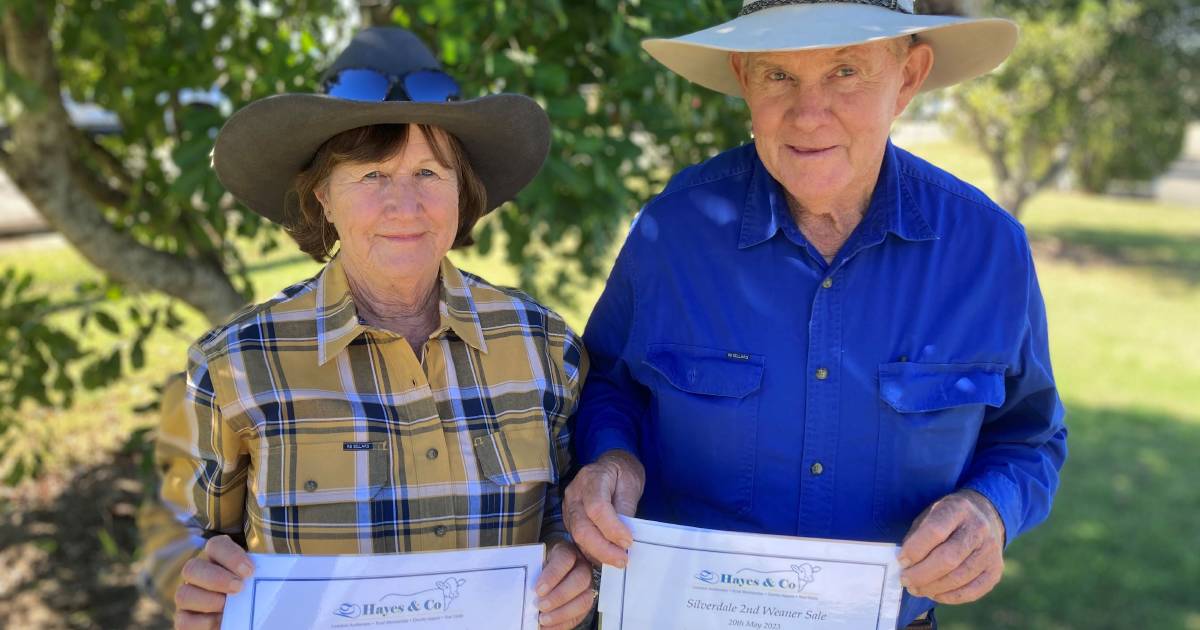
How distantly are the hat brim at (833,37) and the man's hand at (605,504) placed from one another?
86cm

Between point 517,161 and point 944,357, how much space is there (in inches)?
39.1

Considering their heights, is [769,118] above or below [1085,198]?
above

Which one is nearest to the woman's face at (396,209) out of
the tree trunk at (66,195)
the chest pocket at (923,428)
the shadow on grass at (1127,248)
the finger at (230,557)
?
the finger at (230,557)

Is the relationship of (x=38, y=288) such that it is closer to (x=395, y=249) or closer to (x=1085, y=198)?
(x=395, y=249)

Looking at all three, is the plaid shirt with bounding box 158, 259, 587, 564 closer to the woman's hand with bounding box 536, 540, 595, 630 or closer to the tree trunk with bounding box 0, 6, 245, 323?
the woman's hand with bounding box 536, 540, 595, 630

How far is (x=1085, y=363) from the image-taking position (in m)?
9.79

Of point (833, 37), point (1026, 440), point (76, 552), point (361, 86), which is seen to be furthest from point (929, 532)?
point (76, 552)

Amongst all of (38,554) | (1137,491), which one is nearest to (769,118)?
(38,554)

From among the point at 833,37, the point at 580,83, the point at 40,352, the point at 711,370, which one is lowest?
the point at 40,352

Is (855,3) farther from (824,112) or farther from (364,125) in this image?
(364,125)

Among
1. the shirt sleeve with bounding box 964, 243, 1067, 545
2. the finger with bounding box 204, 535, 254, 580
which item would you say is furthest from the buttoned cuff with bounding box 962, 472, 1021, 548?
the finger with bounding box 204, 535, 254, 580

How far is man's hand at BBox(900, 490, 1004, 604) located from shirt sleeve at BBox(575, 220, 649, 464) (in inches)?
23.7

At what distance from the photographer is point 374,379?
1.92 meters

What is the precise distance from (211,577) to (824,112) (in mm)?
1411
